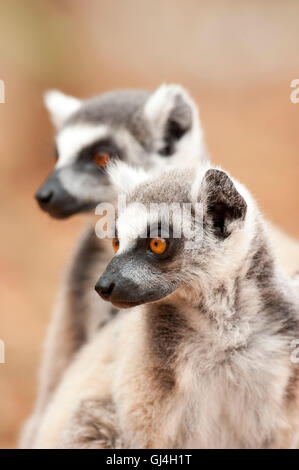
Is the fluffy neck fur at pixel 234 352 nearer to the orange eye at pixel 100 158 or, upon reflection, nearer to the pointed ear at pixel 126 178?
the pointed ear at pixel 126 178

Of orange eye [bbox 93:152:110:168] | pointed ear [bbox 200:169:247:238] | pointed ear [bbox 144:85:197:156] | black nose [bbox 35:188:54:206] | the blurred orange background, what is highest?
the blurred orange background

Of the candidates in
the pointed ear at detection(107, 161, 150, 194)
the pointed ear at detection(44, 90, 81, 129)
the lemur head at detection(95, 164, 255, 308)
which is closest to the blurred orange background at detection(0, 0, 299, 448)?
the pointed ear at detection(44, 90, 81, 129)

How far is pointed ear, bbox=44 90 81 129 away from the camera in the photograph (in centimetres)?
367

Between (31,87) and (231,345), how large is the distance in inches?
264

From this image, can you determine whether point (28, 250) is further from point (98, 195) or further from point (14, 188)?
point (98, 195)

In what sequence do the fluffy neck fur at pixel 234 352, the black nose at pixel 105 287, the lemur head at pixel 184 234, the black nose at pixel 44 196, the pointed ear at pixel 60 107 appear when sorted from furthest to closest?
the pointed ear at pixel 60 107 < the black nose at pixel 44 196 < the fluffy neck fur at pixel 234 352 < the lemur head at pixel 184 234 < the black nose at pixel 105 287

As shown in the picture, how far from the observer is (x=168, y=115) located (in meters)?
3.38

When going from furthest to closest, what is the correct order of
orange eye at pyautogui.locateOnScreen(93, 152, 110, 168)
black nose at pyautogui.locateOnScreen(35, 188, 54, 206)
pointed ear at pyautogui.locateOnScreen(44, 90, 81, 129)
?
pointed ear at pyautogui.locateOnScreen(44, 90, 81, 129) → orange eye at pyautogui.locateOnScreen(93, 152, 110, 168) → black nose at pyautogui.locateOnScreen(35, 188, 54, 206)

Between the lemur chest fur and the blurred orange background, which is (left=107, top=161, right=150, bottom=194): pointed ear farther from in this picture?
the blurred orange background

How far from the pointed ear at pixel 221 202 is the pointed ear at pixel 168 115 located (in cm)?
126

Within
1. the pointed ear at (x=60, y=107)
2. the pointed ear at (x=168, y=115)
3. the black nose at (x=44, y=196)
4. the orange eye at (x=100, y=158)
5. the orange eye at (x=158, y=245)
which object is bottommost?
the orange eye at (x=158, y=245)

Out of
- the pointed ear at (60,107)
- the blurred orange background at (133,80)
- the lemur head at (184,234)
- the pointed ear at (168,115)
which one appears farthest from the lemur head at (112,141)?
the blurred orange background at (133,80)

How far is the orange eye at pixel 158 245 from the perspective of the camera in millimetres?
2129
